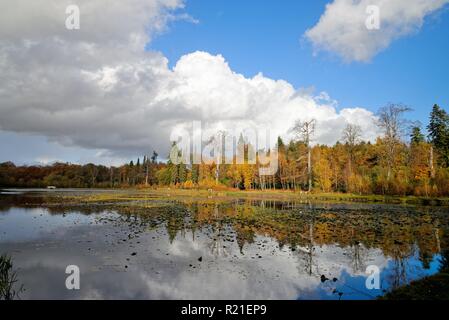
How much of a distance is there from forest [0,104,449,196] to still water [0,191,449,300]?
1125 inches

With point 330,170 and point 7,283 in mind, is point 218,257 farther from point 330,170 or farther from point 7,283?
point 330,170

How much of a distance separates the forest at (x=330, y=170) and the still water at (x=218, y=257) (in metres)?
28.6

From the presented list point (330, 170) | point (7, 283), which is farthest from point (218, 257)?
point (330, 170)

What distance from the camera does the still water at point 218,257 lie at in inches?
350

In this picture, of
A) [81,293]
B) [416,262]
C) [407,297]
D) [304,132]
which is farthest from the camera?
[304,132]

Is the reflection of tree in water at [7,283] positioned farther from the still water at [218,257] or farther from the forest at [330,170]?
the forest at [330,170]

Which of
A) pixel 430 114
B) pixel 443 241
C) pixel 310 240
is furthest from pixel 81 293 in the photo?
pixel 430 114

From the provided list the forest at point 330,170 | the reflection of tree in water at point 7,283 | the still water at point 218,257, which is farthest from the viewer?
the forest at point 330,170

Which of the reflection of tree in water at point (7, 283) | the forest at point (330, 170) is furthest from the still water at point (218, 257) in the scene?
the forest at point (330, 170)

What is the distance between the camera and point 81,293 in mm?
8516

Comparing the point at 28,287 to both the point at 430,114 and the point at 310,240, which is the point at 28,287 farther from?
the point at 430,114

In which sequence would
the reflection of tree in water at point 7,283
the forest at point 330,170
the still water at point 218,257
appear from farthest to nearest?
the forest at point 330,170, the still water at point 218,257, the reflection of tree in water at point 7,283

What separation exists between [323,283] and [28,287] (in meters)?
9.24
